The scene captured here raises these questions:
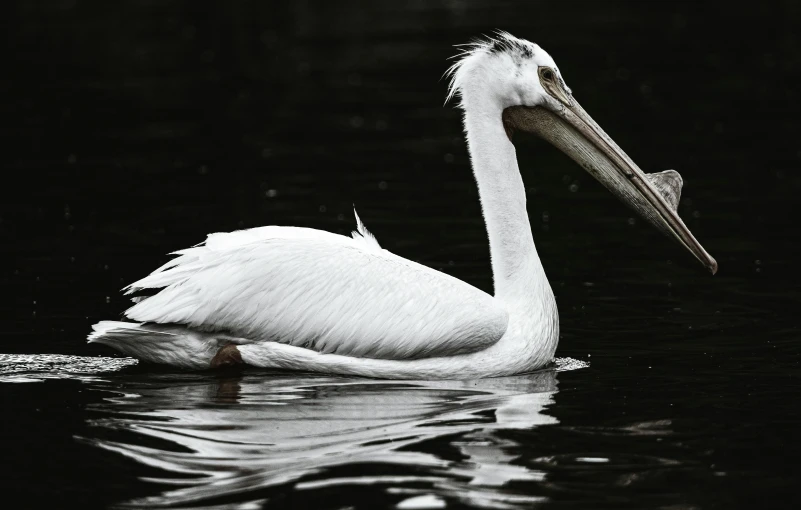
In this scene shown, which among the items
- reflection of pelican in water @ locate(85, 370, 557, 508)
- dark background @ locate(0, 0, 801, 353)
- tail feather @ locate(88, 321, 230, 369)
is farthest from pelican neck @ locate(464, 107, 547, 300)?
tail feather @ locate(88, 321, 230, 369)

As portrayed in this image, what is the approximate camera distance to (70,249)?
976cm

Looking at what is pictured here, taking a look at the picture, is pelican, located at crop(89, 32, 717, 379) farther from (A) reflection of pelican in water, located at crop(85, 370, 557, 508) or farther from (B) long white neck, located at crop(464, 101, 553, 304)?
(A) reflection of pelican in water, located at crop(85, 370, 557, 508)

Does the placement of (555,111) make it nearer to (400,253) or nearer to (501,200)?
(501,200)

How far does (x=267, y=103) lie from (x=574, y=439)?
468 inches

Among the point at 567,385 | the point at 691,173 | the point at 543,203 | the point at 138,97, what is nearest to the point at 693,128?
the point at 691,173

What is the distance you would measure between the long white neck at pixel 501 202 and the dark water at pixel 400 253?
55cm

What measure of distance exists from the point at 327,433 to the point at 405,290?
1.11 m

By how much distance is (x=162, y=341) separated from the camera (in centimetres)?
669

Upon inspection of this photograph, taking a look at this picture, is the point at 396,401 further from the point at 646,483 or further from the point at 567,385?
the point at 646,483

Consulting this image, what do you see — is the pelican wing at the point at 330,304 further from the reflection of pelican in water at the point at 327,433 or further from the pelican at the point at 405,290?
the reflection of pelican in water at the point at 327,433

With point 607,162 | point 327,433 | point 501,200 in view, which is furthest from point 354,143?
point 327,433

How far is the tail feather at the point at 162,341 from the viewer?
6.59 metres

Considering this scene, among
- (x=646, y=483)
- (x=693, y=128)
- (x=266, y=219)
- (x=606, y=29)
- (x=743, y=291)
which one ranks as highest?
(x=606, y=29)

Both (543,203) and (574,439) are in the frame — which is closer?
(574,439)
